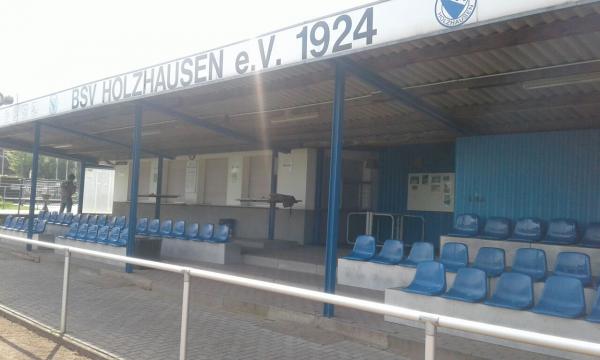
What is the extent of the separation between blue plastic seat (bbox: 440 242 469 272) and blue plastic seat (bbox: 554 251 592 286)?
125 cm

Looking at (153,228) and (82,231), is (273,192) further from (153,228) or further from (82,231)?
(82,231)

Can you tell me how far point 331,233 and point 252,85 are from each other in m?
3.04

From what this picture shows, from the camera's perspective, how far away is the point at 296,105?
31.8 feet

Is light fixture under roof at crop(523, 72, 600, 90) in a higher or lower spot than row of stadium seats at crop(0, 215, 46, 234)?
higher

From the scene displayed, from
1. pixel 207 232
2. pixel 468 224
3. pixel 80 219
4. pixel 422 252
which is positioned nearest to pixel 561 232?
pixel 468 224

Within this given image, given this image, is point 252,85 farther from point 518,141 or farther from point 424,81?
point 518,141

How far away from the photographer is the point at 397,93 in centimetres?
762

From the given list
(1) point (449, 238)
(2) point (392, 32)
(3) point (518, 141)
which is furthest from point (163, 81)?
(3) point (518, 141)

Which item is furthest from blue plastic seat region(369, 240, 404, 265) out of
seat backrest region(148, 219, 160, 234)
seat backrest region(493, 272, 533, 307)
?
seat backrest region(148, 219, 160, 234)

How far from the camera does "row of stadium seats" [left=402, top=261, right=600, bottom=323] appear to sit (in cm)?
524

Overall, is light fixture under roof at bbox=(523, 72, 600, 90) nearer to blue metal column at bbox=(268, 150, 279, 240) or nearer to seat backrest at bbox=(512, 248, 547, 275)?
seat backrest at bbox=(512, 248, 547, 275)

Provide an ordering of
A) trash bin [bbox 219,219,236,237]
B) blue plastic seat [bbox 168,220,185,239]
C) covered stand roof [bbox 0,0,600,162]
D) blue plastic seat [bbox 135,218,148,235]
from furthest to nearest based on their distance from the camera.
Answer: trash bin [bbox 219,219,236,237] → blue plastic seat [bbox 135,218,148,235] → blue plastic seat [bbox 168,220,185,239] → covered stand roof [bbox 0,0,600,162]

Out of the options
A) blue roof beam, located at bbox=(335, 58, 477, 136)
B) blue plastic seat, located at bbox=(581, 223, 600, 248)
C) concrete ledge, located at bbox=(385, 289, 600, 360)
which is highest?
blue roof beam, located at bbox=(335, 58, 477, 136)

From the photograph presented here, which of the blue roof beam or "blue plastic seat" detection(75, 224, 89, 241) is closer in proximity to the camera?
the blue roof beam
